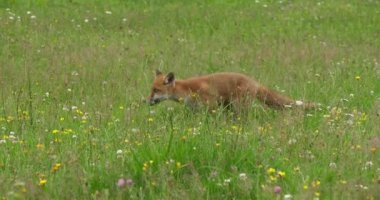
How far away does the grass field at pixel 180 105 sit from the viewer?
6055 mm

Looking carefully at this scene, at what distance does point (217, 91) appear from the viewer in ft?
31.5

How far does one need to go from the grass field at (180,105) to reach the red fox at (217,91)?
0.67 feet

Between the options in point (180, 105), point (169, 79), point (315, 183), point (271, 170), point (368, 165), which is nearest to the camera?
point (315, 183)

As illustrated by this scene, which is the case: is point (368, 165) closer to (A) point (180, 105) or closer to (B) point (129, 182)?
→ (B) point (129, 182)

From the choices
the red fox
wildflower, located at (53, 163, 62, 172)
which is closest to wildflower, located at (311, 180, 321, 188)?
wildflower, located at (53, 163, 62, 172)

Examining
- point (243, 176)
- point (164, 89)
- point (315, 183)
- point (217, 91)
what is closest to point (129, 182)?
point (243, 176)

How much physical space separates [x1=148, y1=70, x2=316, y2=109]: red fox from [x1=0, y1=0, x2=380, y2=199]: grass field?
0.21 meters

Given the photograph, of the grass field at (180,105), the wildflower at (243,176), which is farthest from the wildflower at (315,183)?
the wildflower at (243,176)

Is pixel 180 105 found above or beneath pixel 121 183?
beneath

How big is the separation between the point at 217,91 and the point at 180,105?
0.50 meters

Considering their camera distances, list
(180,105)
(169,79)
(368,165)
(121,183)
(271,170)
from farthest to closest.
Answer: (169,79), (180,105), (368,165), (271,170), (121,183)

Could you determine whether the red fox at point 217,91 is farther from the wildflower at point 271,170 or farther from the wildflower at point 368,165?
the wildflower at point 271,170

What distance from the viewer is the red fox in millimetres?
9461

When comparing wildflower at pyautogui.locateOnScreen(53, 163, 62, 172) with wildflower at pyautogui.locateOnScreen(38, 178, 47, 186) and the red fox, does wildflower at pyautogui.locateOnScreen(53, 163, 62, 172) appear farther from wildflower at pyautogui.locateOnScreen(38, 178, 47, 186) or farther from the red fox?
the red fox
